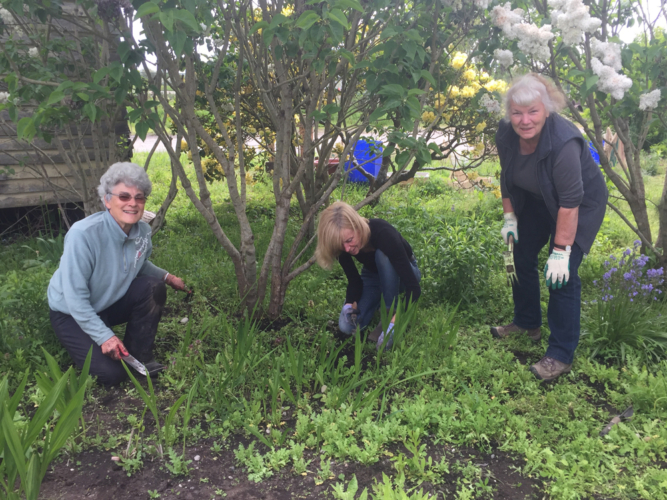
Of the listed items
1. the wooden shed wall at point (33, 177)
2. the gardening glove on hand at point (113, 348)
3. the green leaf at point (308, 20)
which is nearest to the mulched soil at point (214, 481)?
the gardening glove on hand at point (113, 348)

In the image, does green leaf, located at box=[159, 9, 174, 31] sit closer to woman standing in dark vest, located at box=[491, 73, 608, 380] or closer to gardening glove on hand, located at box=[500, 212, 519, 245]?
woman standing in dark vest, located at box=[491, 73, 608, 380]

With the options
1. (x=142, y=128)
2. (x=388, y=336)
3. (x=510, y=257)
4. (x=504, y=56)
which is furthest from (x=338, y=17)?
(x=510, y=257)

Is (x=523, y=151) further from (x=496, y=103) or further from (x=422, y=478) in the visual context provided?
(x=422, y=478)

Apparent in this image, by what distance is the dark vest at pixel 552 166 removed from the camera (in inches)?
94.0

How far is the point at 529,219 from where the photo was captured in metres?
2.80

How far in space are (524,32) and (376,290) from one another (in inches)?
64.3

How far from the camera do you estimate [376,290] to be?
3.18 metres

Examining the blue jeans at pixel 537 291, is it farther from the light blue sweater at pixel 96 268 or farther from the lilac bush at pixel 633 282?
the light blue sweater at pixel 96 268

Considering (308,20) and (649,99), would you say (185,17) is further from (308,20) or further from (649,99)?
(649,99)

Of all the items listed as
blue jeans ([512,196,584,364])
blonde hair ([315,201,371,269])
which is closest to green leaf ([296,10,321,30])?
blonde hair ([315,201,371,269])

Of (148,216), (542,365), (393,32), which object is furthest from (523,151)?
(148,216)

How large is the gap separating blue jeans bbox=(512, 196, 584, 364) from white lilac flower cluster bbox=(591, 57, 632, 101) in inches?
24.2

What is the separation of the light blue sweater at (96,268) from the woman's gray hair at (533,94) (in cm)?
194

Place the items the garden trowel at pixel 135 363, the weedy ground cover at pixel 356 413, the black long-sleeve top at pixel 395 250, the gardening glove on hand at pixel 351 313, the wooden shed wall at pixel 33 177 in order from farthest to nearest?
the wooden shed wall at pixel 33 177 < the gardening glove on hand at pixel 351 313 < the black long-sleeve top at pixel 395 250 < the garden trowel at pixel 135 363 < the weedy ground cover at pixel 356 413
